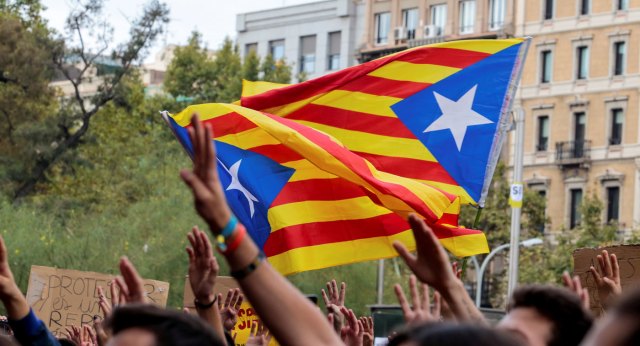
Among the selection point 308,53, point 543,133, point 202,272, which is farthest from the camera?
point 308,53

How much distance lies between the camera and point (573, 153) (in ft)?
206

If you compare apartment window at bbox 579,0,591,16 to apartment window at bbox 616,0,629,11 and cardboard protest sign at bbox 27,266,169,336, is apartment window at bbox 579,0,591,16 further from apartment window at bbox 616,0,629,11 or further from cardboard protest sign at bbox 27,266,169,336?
cardboard protest sign at bbox 27,266,169,336

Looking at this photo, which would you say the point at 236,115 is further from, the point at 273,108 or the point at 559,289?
the point at 559,289

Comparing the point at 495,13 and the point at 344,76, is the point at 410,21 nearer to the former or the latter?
the point at 495,13

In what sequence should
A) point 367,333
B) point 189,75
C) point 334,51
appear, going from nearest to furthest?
point 367,333 < point 189,75 < point 334,51

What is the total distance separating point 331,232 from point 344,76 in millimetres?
1464

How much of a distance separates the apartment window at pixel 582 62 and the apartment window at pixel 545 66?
1264 mm

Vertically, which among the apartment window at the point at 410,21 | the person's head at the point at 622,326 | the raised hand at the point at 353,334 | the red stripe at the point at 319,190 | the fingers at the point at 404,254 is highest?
the apartment window at the point at 410,21

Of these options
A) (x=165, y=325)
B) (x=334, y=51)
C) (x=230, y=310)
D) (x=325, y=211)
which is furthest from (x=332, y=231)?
(x=334, y=51)

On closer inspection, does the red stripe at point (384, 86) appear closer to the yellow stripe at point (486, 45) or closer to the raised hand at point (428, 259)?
the yellow stripe at point (486, 45)

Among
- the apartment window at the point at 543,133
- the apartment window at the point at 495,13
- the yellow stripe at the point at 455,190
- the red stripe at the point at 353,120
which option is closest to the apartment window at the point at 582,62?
the apartment window at the point at 543,133

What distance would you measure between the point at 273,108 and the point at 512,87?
185 centimetres

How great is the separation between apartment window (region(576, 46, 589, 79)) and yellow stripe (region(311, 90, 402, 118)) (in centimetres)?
5075

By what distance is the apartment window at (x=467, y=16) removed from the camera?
6612 centimetres
